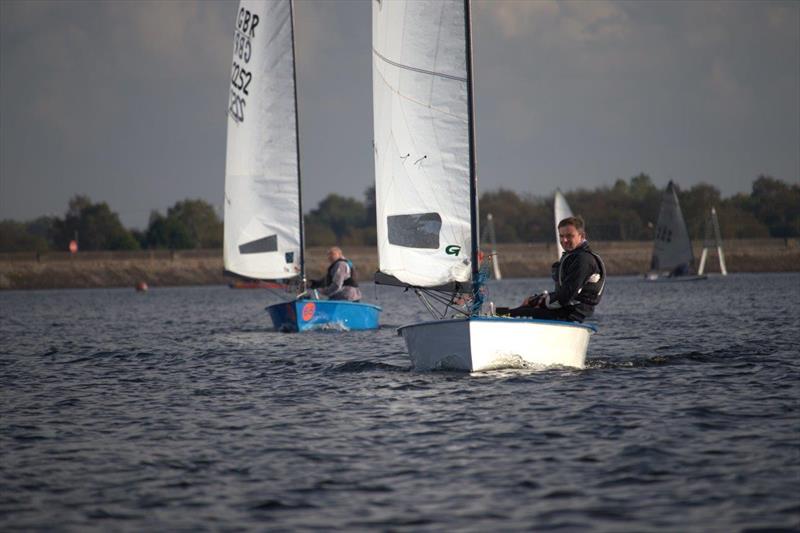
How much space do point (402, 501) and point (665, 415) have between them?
438cm

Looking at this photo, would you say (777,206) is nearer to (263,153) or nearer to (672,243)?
(672,243)

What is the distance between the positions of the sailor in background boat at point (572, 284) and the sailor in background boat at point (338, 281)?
10.7 m

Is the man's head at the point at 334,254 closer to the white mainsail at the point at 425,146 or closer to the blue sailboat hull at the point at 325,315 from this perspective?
the blue sailboat hull at the point at 325,315

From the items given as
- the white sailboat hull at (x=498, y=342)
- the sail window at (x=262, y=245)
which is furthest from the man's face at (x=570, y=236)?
the sail window at (x=262, y=245)

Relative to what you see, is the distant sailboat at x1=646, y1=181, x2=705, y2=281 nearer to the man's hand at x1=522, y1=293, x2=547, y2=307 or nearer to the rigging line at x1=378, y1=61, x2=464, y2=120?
the rigging line at x1=378, y1=61, x2=464, y2=120

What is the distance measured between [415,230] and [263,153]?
14.3 metres

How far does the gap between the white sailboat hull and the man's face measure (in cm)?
100

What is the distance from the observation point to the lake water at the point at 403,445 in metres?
7.84

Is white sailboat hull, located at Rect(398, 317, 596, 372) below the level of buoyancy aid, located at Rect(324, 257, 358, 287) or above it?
below

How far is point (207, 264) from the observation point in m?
115

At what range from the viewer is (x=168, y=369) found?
18812 mm

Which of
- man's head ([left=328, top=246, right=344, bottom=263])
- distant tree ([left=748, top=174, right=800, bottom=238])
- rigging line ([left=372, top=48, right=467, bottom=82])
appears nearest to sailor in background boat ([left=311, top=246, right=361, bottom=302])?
man's head ([left=328, top=246, right=344, bottom=263])

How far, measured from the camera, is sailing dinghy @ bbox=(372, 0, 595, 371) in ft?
52.8

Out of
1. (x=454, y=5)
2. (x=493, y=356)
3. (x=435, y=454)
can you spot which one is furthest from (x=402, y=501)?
(x=454, y=5)
